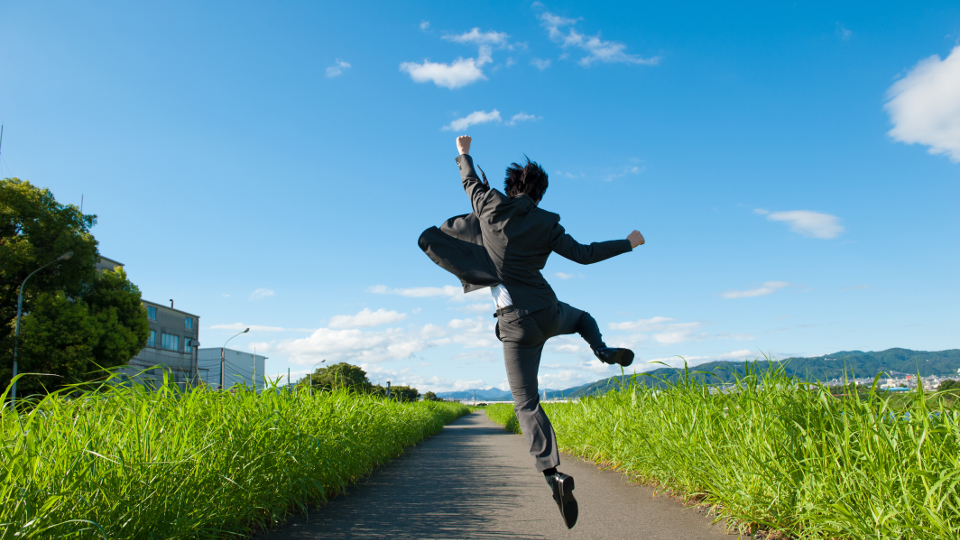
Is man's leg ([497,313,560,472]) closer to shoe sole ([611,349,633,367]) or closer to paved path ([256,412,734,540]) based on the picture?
shoe sole ([611,349,633,367])

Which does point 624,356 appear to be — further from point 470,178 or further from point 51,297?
point 51,297

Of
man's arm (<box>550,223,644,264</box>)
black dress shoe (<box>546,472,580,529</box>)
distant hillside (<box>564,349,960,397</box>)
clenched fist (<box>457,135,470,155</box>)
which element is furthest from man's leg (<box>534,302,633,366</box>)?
distant hillside (<box>564,349,960,397</box>)

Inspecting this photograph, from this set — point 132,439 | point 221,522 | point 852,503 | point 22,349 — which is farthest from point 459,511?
point 22,349

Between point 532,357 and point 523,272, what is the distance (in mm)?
488

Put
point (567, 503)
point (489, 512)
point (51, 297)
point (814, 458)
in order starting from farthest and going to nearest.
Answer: point (51, 297) → point (489, 512) → point (814, 458) → point (567, 503)

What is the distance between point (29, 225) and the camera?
23234 mm

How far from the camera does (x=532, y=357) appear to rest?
306 centimetres

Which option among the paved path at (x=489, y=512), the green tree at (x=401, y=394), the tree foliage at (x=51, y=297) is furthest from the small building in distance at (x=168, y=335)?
the paved path at (x=489, y=512)

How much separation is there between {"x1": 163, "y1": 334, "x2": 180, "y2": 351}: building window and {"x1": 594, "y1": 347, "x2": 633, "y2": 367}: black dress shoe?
189ft

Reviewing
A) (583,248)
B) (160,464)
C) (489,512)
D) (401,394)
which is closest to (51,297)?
(401,394)

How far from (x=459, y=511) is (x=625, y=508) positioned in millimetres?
1252

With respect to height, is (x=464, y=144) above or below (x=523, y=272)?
above

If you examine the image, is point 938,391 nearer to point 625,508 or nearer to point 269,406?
point 625,508

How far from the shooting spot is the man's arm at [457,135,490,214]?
10.2 ft
